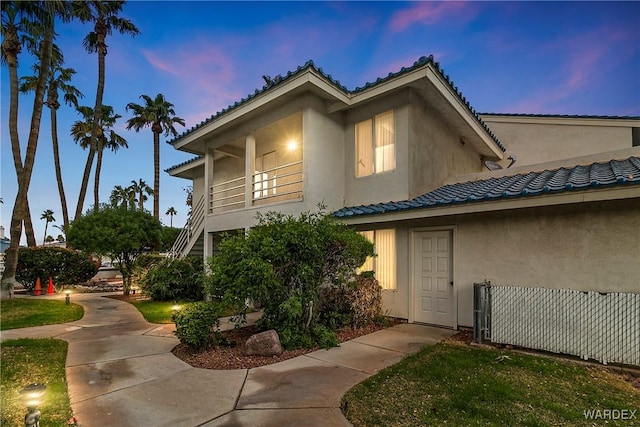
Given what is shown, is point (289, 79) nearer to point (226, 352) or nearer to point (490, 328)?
point (226, 352)

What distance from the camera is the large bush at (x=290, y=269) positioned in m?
5.81

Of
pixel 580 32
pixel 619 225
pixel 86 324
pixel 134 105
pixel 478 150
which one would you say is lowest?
pixel 86 324

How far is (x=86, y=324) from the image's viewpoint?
8328 millimetres

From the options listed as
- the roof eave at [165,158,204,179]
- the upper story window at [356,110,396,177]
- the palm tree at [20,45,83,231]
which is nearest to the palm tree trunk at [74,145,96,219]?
the palm tree at [20,45,83,231]

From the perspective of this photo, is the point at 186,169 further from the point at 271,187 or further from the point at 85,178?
the point at 85,178

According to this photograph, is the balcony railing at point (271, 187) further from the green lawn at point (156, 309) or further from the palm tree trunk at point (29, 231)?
the palm tree trunk at point (29, 231)

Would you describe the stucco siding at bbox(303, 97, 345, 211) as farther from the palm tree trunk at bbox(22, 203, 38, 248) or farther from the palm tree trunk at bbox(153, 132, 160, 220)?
the palm tree trunk at bbox(153, 132, 160, 220)

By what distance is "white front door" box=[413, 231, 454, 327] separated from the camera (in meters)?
7.87

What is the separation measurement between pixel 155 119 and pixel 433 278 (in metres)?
25.6

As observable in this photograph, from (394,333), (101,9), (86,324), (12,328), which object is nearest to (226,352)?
(394,333)

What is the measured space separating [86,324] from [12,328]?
4.89 ft

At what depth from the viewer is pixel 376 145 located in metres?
9.75

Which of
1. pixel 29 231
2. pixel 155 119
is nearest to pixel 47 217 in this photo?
pixel 155 119

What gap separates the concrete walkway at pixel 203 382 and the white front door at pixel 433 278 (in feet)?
2.42
